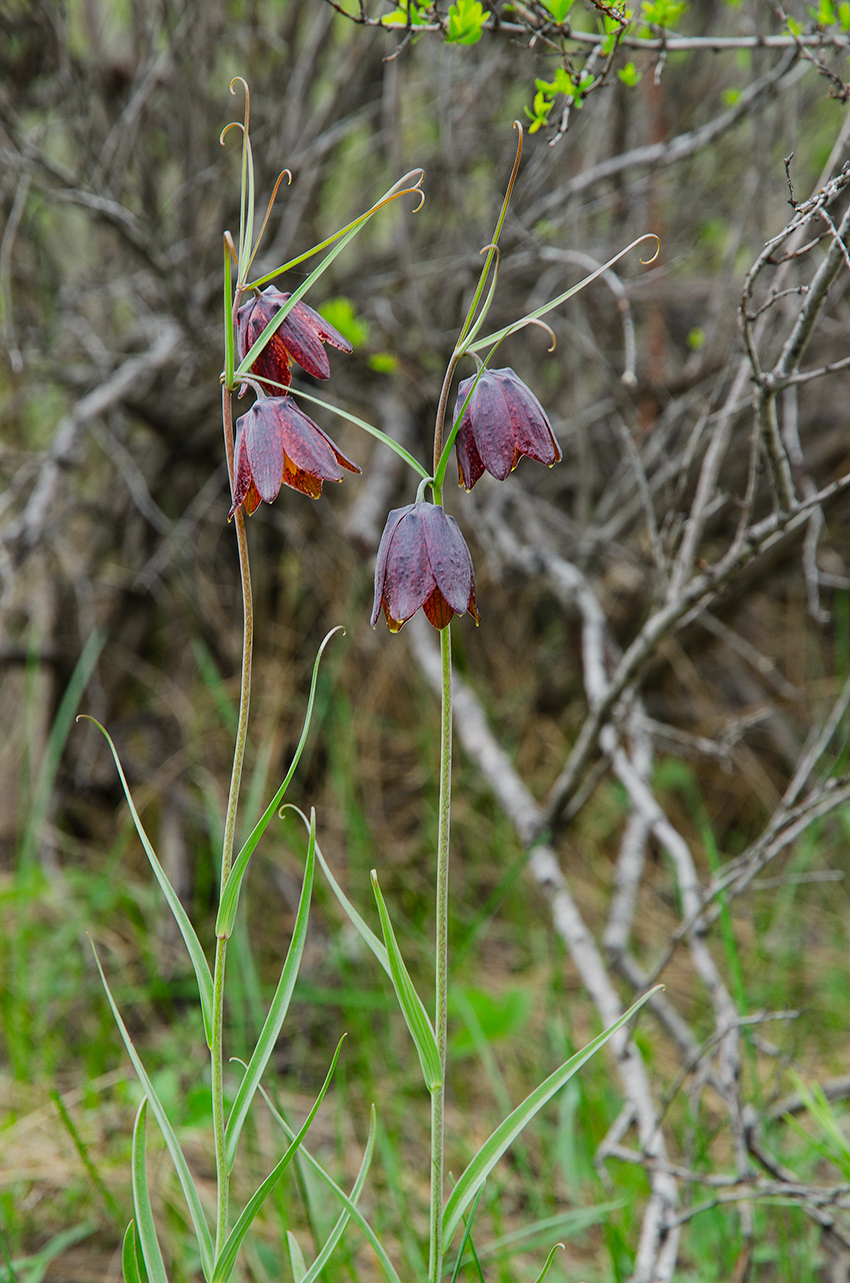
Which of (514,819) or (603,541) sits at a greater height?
(603,541)

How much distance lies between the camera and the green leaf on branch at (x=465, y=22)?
1.09m

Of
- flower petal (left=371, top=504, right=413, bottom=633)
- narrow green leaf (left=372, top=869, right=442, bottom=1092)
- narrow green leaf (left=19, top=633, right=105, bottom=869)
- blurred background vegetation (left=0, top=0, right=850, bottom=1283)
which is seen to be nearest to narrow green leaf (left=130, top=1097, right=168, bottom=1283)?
narrow green leaf (left=372, top=869, right=442, bottom=1092)

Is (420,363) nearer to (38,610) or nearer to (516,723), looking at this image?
(516,723)

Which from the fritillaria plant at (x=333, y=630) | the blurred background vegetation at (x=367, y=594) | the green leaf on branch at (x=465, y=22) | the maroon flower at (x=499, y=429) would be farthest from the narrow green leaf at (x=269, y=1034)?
the green leaf on branch at (x=465, y=22)

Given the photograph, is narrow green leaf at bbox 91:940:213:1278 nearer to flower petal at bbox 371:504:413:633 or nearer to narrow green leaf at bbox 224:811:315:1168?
narrow green leaf at bbox 224:811:315:1168

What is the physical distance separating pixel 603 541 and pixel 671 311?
3.63ft

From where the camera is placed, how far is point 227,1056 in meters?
1.84

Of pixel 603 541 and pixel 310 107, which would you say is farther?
pixel 310 107

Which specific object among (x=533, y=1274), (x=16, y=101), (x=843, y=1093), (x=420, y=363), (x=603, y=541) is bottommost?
(x=533, y=1274)

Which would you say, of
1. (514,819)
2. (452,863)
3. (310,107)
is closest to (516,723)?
(452,863)

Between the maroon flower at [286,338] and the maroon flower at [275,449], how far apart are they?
60 mm

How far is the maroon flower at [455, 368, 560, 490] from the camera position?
89cm

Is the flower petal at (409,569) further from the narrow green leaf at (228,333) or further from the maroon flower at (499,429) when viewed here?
the narrow green leaf at (228,333)

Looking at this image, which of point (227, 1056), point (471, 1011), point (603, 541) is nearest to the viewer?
point (471, 1011)
